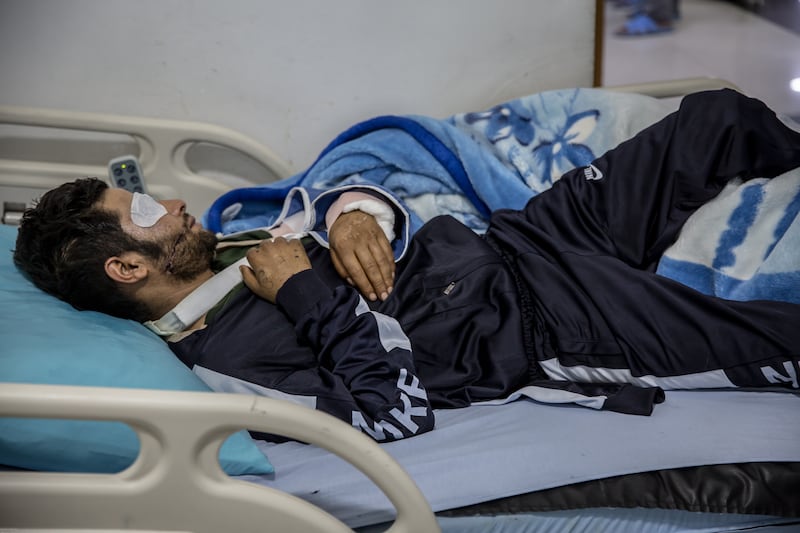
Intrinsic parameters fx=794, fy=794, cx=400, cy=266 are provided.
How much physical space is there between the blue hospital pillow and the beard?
17 cm

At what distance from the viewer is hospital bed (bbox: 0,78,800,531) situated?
1.04m

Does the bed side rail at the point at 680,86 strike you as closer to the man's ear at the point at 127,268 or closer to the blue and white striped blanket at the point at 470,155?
the blue and white striped blanket at the point at 470,155

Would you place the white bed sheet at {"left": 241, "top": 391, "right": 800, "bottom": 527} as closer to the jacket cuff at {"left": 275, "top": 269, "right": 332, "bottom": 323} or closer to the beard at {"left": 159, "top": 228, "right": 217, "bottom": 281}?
the jacket cuff at {"left": 275, "top": 269, "right": 332, "bottom": 323}

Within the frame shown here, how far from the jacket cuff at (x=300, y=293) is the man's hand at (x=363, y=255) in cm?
11

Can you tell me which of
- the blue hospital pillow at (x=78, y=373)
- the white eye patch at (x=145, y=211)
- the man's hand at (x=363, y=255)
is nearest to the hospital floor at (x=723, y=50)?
the man's hand at (x=363, y=255)

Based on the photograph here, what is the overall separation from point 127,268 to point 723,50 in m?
3.25

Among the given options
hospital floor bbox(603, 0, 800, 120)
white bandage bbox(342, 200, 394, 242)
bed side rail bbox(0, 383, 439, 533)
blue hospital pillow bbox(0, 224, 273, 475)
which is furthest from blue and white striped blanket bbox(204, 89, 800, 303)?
hospital floor bbox(603, 0, 800, 120)

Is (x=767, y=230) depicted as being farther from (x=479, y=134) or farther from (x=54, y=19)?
(x=54, y=19)

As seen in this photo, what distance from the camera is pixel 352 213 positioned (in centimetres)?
175

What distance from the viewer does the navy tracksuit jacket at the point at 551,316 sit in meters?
1.41

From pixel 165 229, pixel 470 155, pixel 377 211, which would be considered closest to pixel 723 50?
pixel 470 155

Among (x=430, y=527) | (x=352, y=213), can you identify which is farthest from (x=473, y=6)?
(x=430, y=527)

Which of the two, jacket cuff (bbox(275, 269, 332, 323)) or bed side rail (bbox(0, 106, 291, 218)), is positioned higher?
bed side rail (bbox(0, 106, 291, 218))

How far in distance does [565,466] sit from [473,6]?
1.32 meters
